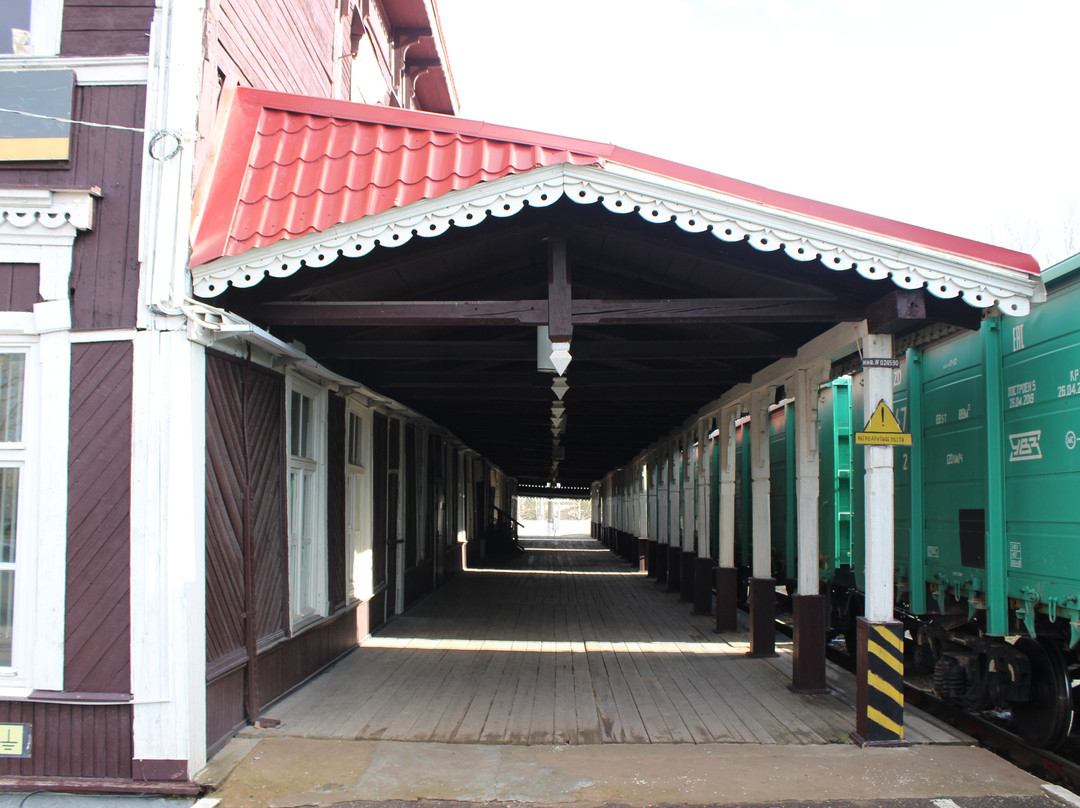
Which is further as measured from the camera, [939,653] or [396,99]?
[396,99]

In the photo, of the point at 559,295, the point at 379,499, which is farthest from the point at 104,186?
the point at 379,499

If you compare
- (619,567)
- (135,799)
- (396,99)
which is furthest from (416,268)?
(619,567)

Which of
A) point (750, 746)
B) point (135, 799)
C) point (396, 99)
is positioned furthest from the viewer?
point (396, 99)

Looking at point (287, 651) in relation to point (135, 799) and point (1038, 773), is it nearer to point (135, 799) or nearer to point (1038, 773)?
point (135, 799)

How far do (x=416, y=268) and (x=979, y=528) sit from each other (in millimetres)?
4353

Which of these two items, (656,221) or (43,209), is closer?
(43,209)

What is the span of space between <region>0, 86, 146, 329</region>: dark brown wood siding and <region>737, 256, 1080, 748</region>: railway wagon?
5491 mm

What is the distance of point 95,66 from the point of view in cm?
512

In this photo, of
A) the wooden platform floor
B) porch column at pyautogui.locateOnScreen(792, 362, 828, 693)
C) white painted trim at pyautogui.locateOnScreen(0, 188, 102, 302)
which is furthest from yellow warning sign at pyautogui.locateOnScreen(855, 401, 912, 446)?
white painted trim at pyautogui.locateOnScreen(0, 188, 102, 302)

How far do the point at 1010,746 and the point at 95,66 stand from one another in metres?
7.50

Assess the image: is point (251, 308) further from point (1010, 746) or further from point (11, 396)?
point (1010, 746)

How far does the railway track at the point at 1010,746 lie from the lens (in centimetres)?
557

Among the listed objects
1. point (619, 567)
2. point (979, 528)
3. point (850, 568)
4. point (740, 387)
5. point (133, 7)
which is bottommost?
point (619, 567)

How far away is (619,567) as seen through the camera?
23.1 metres
